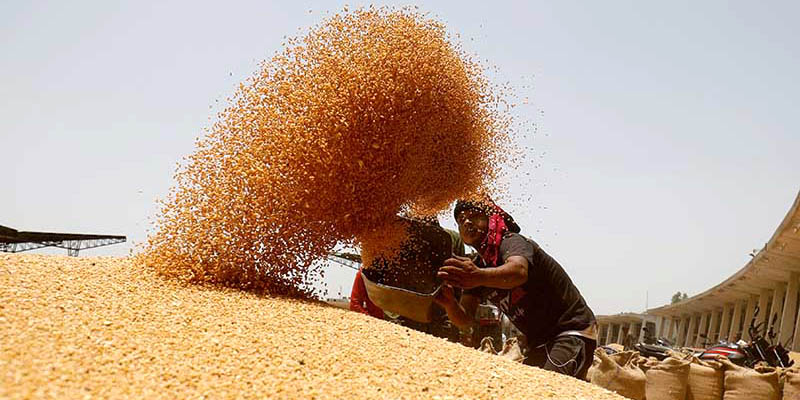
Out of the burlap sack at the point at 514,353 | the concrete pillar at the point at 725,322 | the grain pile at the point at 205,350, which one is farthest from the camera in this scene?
the concrete pillar at the point at 725,322

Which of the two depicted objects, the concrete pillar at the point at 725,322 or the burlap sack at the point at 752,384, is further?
the concrete pillar at the point at 725,322

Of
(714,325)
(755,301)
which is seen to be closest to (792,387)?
(755,301)

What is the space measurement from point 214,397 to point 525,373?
1335 mm

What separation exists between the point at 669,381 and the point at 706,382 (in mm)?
261

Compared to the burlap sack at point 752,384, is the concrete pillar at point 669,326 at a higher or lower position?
lower

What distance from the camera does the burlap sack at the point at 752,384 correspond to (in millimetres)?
4230

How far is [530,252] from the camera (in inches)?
128

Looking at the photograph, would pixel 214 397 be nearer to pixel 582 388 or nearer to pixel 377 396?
pixel 377 396

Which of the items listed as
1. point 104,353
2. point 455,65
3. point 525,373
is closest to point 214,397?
point 104,353

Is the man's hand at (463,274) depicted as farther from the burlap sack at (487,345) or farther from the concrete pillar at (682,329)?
the concrete pillar at (682,329)

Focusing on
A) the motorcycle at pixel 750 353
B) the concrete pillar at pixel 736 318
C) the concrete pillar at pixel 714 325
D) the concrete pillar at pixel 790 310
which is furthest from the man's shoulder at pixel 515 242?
the concrete pillar at pixel 714 325

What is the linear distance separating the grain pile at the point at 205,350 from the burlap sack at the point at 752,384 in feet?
7.56

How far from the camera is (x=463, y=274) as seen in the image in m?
3.05

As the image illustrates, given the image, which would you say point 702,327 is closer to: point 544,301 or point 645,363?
point 645,363
